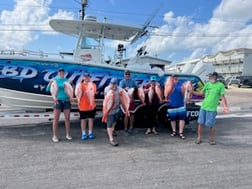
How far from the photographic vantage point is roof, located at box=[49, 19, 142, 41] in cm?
848

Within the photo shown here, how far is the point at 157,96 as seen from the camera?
265 inches

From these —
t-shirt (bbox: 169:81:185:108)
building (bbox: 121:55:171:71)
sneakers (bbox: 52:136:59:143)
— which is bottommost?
sneakers (bbox: 52:136:59:143)

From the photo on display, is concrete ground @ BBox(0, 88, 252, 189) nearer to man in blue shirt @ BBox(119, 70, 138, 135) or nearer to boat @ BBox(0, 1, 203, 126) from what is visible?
man in blue shirt @ BBox(119, 70, 138, 135)

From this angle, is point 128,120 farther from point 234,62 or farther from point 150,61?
point 234,62

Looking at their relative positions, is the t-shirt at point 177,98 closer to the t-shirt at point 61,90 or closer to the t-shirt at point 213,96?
the t-shirt at point 213,96

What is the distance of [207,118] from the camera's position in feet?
19.4

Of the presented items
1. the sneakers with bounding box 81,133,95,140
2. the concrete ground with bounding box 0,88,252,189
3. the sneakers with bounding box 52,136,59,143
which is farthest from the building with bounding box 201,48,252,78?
the sneakers with bounding box 52,136,59,143

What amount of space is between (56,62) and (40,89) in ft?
2.65

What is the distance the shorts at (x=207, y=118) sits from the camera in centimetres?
585

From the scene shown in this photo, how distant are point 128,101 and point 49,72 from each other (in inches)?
86.2

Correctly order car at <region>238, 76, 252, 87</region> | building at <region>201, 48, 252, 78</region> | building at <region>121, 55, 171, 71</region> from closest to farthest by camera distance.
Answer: building at <region>121, 55, 171, 71</region> → car at <region>238, 76, 252, 87</region> → building at <region>201, 48, 252, 78</region>

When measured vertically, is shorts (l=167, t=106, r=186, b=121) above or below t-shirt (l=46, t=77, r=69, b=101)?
below

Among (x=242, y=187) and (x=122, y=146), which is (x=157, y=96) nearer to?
(x=122, y=146)

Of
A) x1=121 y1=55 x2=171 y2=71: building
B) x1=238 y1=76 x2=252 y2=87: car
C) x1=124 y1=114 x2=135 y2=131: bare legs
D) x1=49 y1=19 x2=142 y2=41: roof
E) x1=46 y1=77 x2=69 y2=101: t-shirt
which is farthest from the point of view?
x1=238 y1=76 x2=252 y2=87: car
